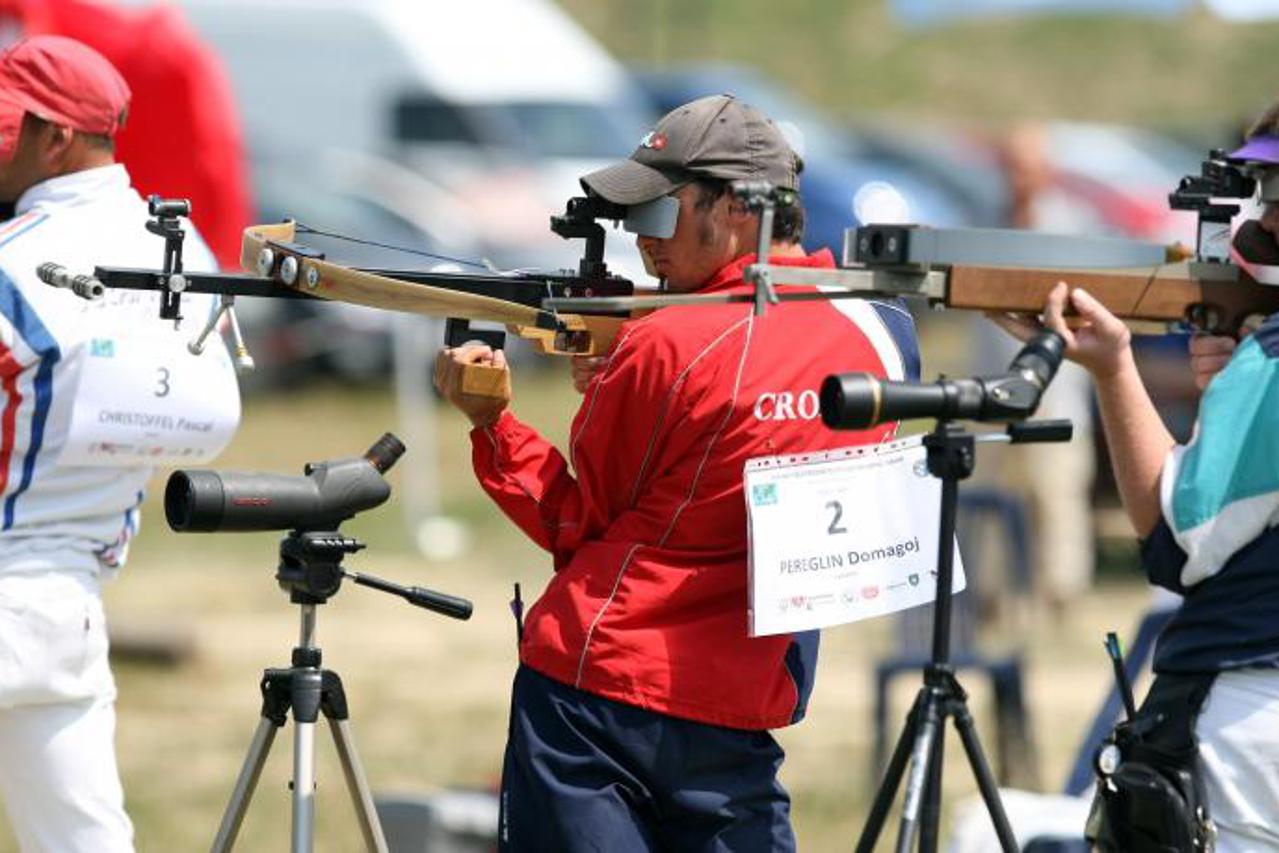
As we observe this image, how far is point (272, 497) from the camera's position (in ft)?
14.0

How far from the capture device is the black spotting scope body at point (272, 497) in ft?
13.9

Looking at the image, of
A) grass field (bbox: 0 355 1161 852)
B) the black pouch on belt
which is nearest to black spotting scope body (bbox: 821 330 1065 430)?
the black pouch on belt

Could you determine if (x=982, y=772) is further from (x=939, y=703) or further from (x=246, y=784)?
(x=246, y=784)

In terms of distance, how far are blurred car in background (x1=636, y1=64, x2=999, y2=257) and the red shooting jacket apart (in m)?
16.4

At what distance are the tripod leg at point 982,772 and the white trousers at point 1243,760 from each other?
337mm

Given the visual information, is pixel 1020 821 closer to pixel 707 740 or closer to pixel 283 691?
pixel 707 740

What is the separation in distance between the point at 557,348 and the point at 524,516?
0.31 meters

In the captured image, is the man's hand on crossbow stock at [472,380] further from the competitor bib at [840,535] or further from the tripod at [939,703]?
the tripod at [939,703]

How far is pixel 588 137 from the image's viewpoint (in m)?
23.2

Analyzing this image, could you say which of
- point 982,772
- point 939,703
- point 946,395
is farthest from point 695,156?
point 982,772

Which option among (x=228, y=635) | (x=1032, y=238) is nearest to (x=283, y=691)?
(x=1032, y=238)

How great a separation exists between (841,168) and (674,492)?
1971 centimetres

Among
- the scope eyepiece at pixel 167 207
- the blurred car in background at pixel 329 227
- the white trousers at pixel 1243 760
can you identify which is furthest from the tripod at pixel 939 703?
the blurred car in background at pixel 329 227

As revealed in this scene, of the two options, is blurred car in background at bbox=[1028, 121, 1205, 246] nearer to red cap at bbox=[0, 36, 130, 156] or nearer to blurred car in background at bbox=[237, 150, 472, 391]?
blurred car in background at bbox=[237, 150, 472, 391]
